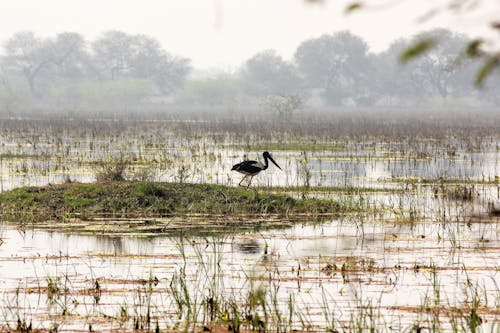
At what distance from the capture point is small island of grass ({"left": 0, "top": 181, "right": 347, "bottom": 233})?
567 inches

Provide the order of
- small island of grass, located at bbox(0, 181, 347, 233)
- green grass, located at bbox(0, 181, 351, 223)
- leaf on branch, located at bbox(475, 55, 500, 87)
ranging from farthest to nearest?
green grass, located at bbox(0, 181, 351, 223) < small island of grass, located at bbox(0, 181, 347, 233) < leaf on branch, located at bbox(475, 55, 500, 87)

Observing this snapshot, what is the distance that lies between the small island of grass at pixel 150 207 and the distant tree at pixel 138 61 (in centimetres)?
11670

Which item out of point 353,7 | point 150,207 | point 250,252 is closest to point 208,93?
point 150,207

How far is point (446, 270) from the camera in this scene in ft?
34.7

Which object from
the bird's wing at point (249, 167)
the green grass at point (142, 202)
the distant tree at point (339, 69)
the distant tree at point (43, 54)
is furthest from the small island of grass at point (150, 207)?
the distant tree at point (339, 69)

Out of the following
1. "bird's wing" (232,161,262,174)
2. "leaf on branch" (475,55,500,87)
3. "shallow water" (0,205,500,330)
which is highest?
"leaf on branch" (475,55,500,87)

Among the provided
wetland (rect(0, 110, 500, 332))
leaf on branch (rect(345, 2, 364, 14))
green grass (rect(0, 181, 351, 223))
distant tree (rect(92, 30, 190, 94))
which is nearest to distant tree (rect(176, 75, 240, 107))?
distant tree (rect(92, 30, 190, 94))

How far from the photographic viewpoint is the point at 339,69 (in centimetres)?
13312

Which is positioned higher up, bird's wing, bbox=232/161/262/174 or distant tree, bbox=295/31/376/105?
distant tree, bbox=295/31/376/105

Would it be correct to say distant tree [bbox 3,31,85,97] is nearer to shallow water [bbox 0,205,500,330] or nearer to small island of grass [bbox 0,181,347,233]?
small island of grass [bbox 0,181,347,233]

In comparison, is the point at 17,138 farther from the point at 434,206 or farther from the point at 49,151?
the point at 434,206

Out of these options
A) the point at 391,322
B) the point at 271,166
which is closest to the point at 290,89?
the point at 271,166

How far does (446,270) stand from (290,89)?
12062cm

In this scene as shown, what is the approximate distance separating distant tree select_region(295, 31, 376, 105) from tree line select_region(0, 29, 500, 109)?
13cm
